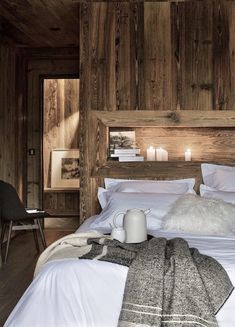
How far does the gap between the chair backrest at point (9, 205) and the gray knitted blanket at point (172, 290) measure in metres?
3.03

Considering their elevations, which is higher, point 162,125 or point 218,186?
point 162,125

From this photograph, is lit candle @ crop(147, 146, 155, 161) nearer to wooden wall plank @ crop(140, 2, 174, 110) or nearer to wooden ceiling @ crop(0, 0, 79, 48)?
wooden wall plank @ crop(140, 2, 174, 110)

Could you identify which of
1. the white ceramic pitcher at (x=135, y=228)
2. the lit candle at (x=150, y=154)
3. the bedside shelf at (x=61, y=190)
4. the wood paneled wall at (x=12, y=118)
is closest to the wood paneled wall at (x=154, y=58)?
the lit candle at (x=150, y=154)

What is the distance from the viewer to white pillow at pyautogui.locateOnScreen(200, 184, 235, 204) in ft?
11.8

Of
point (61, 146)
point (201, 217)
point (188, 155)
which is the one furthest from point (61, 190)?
A: point (201, 217)

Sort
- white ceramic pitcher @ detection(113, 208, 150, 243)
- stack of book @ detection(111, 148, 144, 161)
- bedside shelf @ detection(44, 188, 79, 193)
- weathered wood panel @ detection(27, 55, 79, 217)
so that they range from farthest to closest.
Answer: bedside shelf @ detection(44, 188, 79, 193)
weathered wood panel @ detection(27, 55, 79, 217)
stack of book @ detection(111, 148, 144, 161)
white ceramic pitcher @ detection(113, 208, 150, 243)

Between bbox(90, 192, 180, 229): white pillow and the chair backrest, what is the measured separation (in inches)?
64.7

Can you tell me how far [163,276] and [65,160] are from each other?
614cm

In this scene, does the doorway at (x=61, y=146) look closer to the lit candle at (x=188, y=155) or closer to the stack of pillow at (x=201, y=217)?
the lit candle at (x=188, y=155)

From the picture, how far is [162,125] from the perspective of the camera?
4.16 m

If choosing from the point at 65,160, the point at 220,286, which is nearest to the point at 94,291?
the point at 220,286

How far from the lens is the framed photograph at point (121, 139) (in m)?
4.36

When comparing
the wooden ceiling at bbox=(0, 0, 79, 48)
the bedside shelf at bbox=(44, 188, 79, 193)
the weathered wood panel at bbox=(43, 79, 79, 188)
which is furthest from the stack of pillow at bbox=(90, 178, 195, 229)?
the weathered wood panel at bbox=(43, 79, 79, 188)

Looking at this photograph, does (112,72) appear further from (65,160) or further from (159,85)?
(65,160)
